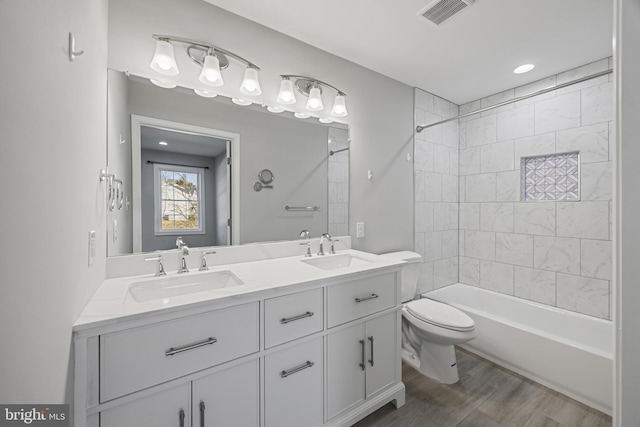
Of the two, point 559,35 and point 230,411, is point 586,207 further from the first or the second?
point 230,411

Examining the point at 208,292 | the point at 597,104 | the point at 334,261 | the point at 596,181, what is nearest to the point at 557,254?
the point at 596,181

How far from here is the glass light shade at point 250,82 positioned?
1.64m

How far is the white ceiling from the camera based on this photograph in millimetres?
1604

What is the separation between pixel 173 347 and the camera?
0.96 meters

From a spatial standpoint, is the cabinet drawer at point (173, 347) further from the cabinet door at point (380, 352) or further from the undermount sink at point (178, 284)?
the cabinet door at point (380, 352)

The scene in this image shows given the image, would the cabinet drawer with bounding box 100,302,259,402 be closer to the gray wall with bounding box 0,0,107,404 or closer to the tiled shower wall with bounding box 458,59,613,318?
the gray wall with bounding box 0,0,107,404

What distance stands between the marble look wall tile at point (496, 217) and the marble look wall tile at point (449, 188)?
11.9 inches

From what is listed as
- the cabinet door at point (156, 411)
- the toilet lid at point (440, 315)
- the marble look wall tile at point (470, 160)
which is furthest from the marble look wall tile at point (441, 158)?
the cabinet door at point (156, 411)

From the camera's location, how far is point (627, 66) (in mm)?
854

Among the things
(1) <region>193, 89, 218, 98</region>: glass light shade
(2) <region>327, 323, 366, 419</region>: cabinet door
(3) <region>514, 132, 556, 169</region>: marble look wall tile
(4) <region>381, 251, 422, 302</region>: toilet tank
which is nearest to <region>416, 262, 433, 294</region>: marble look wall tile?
(4) <region>381, 251, 422, 302</region>: toilet tank

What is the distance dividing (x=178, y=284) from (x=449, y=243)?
2.79m

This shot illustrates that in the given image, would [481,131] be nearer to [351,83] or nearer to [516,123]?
[516,123]

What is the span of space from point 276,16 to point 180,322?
1.83 meters

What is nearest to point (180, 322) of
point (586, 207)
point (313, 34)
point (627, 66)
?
point (627, 66)
